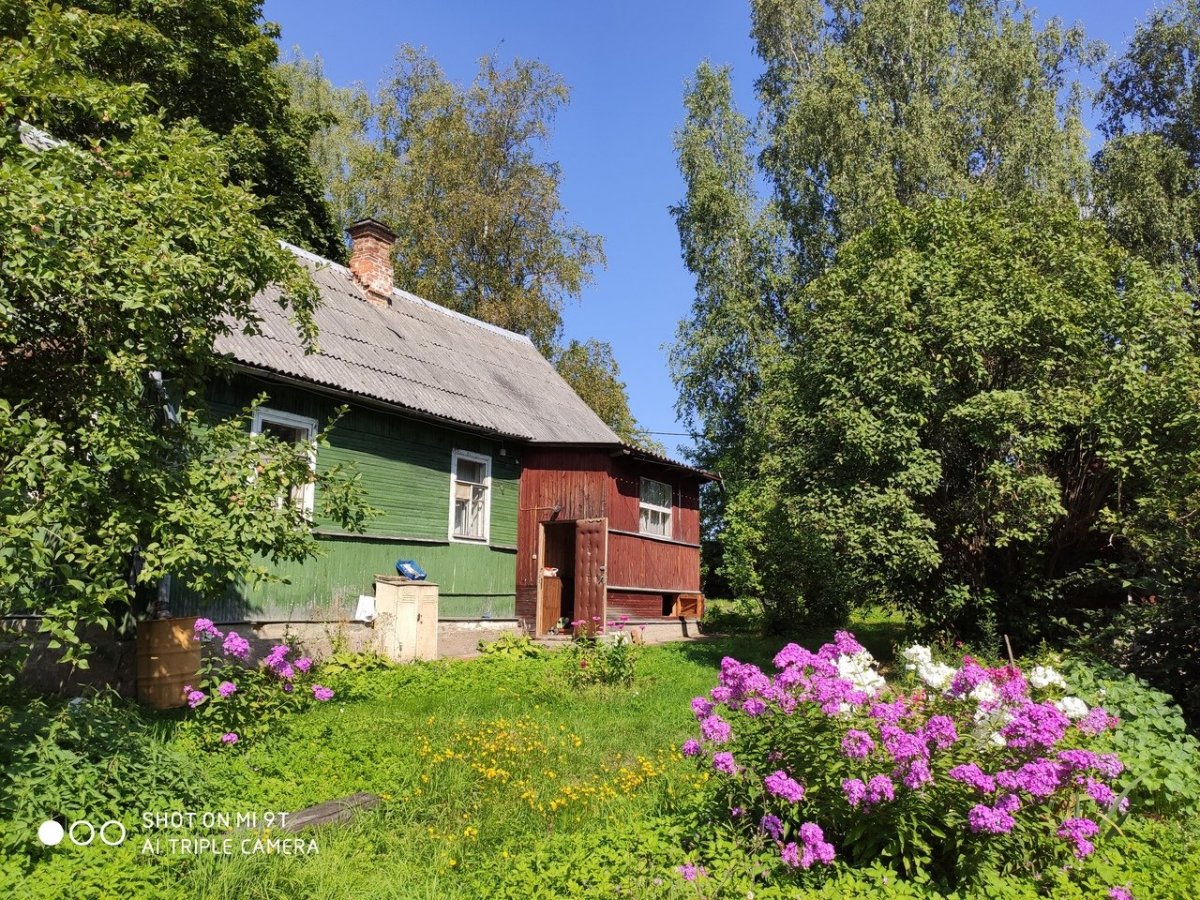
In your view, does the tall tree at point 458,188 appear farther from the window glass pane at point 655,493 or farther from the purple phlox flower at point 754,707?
the purple phlox flower at point 754,707

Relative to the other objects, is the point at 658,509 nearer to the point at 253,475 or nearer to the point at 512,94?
the point at 253,475

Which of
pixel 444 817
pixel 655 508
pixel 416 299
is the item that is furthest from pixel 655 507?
pixel 444 817

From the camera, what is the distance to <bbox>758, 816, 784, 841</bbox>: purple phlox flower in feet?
13.1

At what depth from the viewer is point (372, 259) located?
16.0m

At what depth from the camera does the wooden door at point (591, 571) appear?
14.5m

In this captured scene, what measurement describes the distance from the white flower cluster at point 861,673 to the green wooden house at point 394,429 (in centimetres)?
650

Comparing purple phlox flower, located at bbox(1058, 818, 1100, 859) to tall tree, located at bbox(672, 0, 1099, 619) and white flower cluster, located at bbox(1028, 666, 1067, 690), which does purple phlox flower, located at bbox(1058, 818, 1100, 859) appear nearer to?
white flower cluster, located at bbox(1028, 666, 1067, 690)

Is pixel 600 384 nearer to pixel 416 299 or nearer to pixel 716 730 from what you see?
pixel 416 299

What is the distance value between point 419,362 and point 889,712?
11.8m

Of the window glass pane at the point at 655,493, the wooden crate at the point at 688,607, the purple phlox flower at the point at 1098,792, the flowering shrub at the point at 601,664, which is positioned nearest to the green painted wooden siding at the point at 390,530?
the window glass pane at the point at 655,493

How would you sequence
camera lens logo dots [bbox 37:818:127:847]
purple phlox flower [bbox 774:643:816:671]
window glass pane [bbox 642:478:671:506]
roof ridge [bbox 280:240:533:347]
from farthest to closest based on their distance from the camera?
window glass pane [bbox 642:478:671:506]
roof ridge [bbox 280:240:533:347]
purple phlox flower [bbox 774:643:816:671]
camera lens logo dots [bbox 37:818:127:847]

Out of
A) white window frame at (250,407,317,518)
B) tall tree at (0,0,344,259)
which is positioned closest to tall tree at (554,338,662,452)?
tall tree at (0,0,344,259)

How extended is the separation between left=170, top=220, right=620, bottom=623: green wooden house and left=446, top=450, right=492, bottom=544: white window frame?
0.02 m

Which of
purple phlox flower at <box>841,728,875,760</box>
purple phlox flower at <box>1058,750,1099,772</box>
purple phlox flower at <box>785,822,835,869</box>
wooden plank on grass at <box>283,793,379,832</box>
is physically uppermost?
purple phlox flower at <box>841,728,875,760</box>
